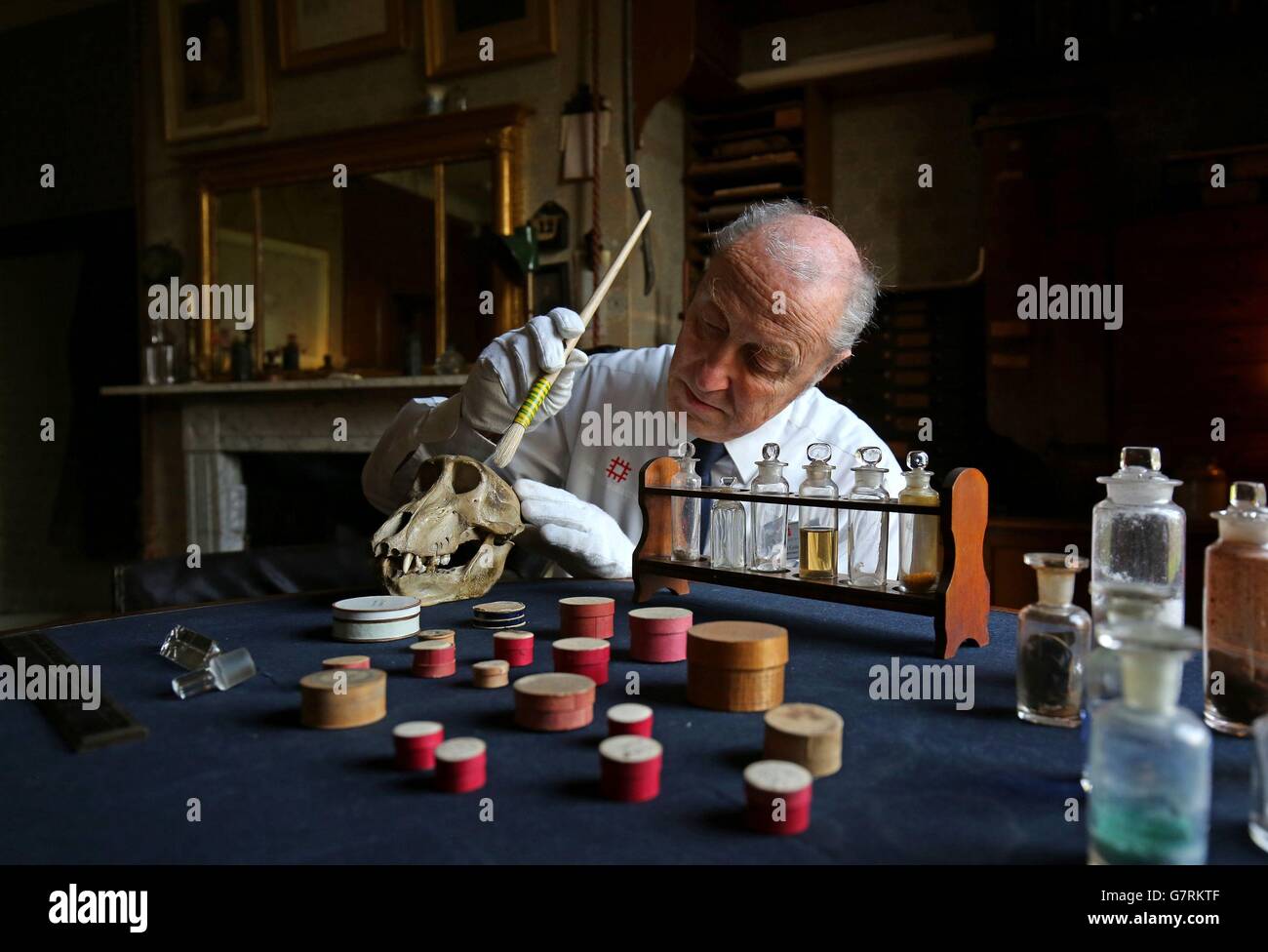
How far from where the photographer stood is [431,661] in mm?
1324

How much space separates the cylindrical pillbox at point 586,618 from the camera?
59.5 inches

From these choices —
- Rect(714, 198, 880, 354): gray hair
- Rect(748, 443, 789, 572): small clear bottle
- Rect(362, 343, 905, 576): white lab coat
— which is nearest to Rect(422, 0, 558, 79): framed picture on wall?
Rect(362, 343, 905, 576): white lab coat

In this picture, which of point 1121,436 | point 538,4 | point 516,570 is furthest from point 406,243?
point 1121,436

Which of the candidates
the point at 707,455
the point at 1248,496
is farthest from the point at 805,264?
the point at 1248,496

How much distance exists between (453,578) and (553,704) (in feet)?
2.55

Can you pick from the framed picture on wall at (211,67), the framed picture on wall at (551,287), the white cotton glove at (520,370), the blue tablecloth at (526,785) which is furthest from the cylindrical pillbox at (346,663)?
the framed picture on wall at (211,67)

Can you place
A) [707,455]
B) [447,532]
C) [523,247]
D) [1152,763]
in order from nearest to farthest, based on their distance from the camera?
[1152,763] < [447,532] < [707,455] < [523,247]

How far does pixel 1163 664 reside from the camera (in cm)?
70

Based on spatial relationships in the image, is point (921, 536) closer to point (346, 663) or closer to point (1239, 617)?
point (1239, 617)

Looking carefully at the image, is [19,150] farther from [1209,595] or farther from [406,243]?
[1209,595]

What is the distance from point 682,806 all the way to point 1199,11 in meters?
4.38

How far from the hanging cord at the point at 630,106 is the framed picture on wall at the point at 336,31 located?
1.51 metres

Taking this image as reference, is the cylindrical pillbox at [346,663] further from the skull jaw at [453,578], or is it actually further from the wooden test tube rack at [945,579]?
the wooden test tube rack at [945,579]

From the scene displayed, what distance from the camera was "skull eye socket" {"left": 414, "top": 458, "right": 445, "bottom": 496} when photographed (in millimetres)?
1868
